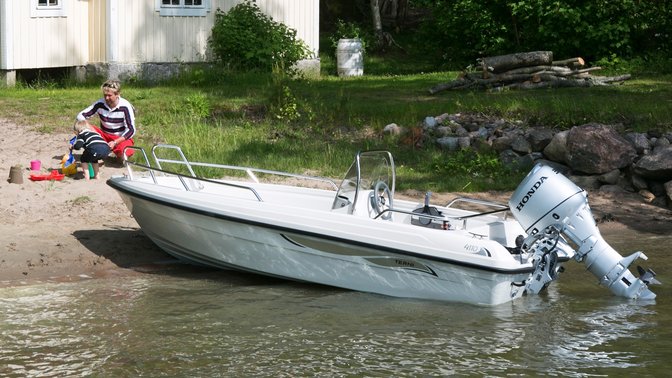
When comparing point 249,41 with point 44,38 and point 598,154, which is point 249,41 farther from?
point 598,154

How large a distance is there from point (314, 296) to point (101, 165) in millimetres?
4405

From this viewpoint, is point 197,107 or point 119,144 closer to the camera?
point 119,144

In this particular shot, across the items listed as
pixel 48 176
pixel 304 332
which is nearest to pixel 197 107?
pixel 48 176

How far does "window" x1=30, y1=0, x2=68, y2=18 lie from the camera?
2080 cm

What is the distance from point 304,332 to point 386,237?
48.9 inches

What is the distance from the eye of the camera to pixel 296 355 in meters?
9.02

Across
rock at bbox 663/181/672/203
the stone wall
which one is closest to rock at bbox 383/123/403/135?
the stone wall

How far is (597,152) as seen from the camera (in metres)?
14.8

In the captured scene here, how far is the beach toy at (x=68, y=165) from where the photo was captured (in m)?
13.6

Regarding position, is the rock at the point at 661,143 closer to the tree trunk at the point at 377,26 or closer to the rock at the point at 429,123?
the rock at the point at 429,123

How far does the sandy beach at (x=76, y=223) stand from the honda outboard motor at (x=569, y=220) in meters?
3.32

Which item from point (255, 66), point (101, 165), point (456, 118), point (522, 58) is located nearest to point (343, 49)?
point (255, 66)

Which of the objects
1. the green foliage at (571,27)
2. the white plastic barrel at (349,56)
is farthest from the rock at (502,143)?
the white plastic barrel at (349,56)

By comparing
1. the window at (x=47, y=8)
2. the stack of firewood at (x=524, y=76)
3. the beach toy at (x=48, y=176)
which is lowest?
the beach toy at (x=48, y=176)
